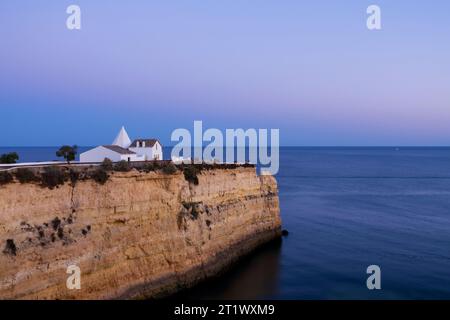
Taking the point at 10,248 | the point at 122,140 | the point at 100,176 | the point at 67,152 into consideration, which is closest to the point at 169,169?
the point at 100,176

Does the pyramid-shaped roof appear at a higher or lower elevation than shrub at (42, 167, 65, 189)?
higher

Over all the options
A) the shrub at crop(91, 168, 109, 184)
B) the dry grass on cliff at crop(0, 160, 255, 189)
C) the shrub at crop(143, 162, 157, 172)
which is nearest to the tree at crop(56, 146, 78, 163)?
the dry grass on cliff at crop(0, 160, 255, 189)

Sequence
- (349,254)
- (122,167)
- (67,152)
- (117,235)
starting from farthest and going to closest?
(349,254), (67,152), (122,167), (117,235)

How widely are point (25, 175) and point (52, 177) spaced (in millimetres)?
1218

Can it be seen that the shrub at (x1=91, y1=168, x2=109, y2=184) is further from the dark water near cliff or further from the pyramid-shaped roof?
the pyramid-shaped roof

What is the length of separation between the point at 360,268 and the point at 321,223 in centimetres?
1445

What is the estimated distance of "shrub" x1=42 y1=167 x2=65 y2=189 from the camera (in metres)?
18.4

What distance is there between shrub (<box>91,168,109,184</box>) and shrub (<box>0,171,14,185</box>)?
3835 mm

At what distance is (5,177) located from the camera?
56.1ft

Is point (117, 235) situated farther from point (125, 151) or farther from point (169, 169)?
point (125, 151)

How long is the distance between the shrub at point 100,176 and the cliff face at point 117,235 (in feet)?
1.03

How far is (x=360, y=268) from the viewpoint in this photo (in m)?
27.8

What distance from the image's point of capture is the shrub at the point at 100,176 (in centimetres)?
2023
